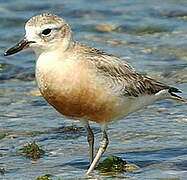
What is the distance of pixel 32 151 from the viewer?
9539 mm

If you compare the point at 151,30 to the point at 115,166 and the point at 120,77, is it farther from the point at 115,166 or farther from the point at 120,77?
the point at 115,166

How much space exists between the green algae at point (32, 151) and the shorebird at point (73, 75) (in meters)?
0.72

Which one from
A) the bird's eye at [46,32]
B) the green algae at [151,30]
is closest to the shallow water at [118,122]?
the green algae at [151,30]

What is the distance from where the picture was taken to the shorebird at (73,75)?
8508 millimetres

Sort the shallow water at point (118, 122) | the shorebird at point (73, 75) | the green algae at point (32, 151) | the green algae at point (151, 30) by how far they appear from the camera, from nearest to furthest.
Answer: the shorebird at point (73, 75)
the shallow water at point (118, 122)
the green algae at point (32, 151)
the green algae at point (151, 30)

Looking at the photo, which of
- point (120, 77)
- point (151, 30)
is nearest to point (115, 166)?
point (120, 77)

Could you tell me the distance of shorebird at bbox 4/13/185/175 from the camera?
8508 millimetres

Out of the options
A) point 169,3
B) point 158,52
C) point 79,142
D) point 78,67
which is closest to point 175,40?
point 158,52

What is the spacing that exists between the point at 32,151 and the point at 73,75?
1.45 meters

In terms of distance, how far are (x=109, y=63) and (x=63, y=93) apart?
813 millimetres

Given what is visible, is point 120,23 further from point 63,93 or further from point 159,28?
point 63,93

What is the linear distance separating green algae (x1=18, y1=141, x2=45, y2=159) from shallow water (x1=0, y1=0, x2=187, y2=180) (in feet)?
0.26

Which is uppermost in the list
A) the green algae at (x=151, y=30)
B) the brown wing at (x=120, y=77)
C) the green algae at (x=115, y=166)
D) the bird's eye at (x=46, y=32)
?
the bird's eye at (x=46, y=32)

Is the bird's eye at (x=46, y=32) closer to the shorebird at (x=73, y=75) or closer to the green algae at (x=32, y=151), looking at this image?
the shorebird at (x=73, y=75)
